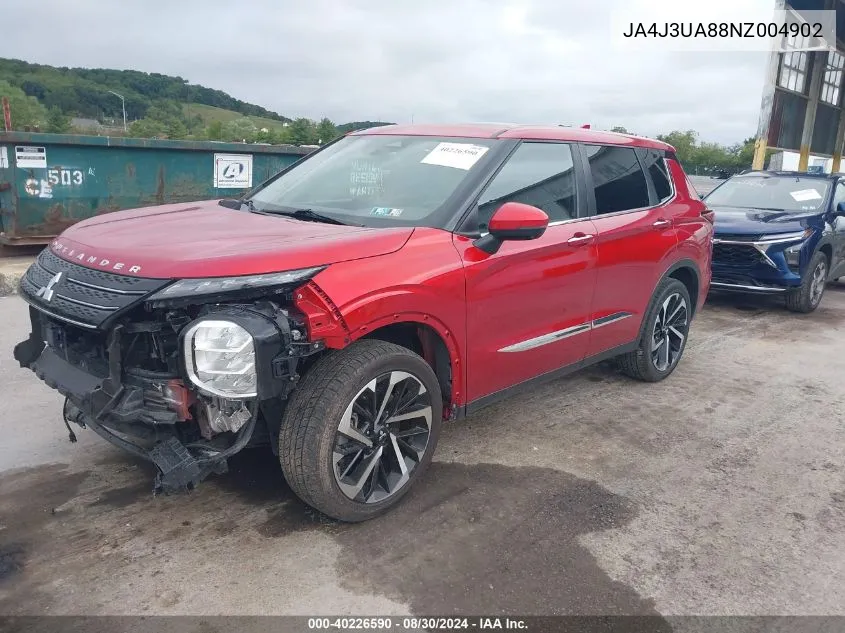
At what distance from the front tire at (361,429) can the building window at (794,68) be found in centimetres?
1571

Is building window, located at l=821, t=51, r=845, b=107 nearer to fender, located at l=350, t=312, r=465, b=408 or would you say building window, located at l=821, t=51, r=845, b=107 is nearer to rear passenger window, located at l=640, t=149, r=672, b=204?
rear passenger window, located at l=640, t=149, r=672, b=204

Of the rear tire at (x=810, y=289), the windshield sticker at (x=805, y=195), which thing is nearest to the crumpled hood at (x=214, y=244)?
the rear tire at (x=810, y=289)

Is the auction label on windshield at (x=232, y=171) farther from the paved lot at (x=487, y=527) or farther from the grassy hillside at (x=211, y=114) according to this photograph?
the grassy hillside at (x=211, y=114)

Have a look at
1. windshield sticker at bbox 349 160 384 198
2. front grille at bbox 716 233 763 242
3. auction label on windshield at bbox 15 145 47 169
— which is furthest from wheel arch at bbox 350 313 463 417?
auction label on windshield at bbox 15 145 47 169

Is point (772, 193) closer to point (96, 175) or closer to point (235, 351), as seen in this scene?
point (235, 351)

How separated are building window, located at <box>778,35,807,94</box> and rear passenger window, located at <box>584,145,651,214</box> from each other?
13258mm

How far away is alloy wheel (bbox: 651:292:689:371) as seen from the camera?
16.6ft

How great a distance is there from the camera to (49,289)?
9.67 feet

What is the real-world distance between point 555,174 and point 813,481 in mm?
2230

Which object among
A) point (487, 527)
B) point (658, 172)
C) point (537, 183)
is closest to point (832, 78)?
point (658, 172)

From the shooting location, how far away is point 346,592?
2.63 meters

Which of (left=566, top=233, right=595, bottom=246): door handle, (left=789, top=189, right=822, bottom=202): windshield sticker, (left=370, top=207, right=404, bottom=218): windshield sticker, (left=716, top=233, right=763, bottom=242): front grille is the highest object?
(left=789, top=189, right=822, bottom=202): windshield sticker

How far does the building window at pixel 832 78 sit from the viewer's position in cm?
1733

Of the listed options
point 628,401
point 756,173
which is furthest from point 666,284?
point 756,173
